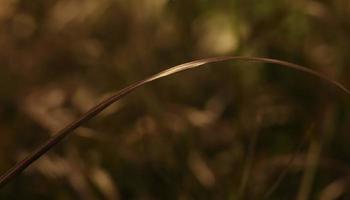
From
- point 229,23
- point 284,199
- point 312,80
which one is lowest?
point 284,199

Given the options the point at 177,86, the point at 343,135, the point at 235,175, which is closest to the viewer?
the point at 235,175

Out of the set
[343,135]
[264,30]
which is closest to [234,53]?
[264,30]

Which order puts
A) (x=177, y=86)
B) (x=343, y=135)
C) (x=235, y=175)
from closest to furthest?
(x=235, y=175) → (x=343, y=135) → (x=177, y=86)

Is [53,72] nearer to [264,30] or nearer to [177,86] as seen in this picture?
[177,86]

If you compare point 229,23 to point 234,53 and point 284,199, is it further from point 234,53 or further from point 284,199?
point 284,199

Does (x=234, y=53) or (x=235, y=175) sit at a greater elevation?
(x=234, y=53)

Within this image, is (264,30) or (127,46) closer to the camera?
(264,30)
